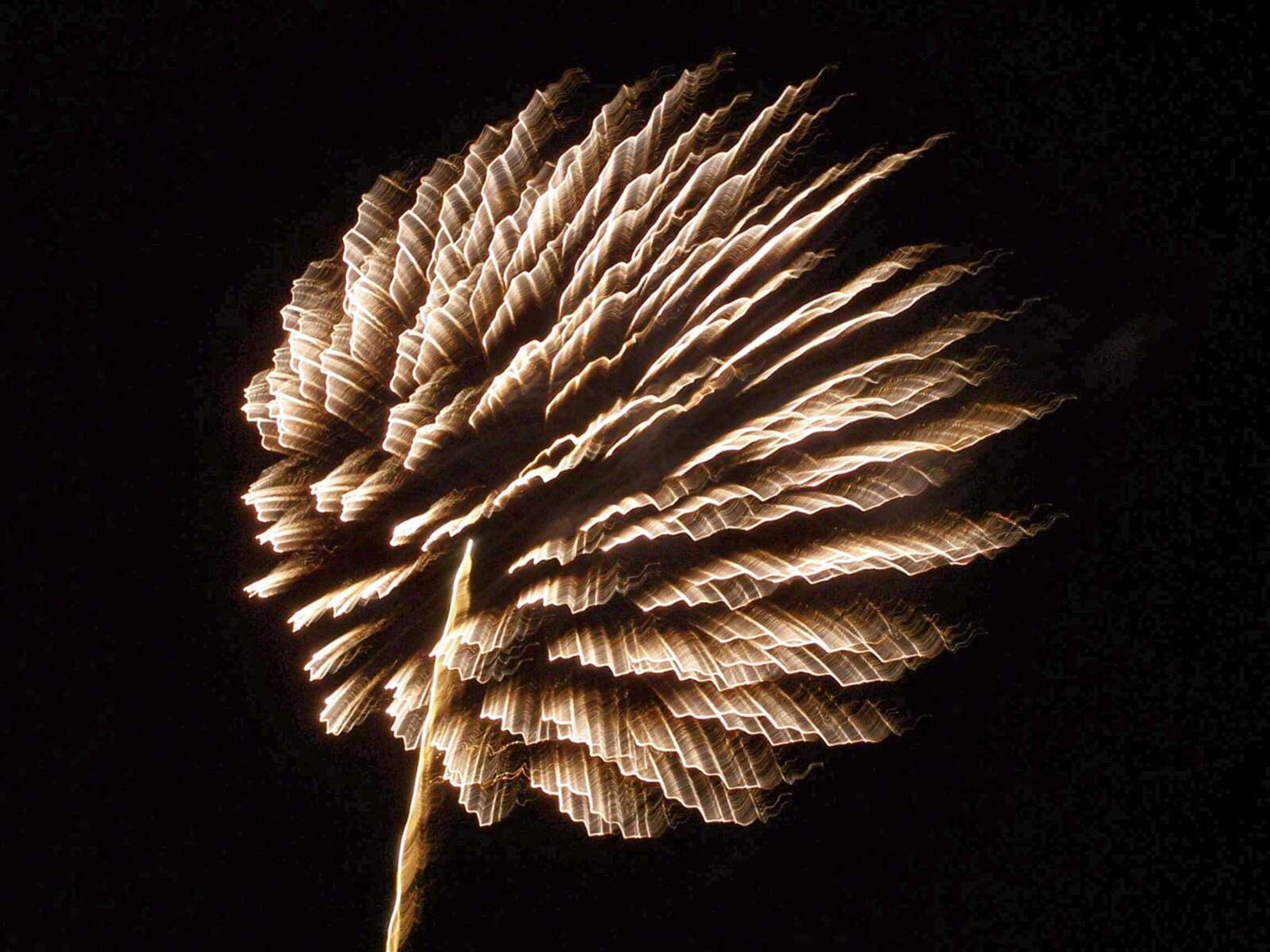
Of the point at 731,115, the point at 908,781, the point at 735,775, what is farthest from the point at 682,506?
the point at 731,115

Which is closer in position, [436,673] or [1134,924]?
[1134,924]

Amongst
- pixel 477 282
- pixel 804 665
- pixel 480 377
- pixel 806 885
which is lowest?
pixel 806 885

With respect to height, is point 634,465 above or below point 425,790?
above

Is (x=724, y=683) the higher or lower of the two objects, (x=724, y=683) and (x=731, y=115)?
the lower

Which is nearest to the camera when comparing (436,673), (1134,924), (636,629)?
(1134,924)

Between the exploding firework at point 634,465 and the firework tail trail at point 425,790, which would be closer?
the exploding firework at point 634,465

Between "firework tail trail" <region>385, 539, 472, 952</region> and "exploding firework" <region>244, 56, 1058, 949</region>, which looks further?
"firework tail trail" <region>385, 539, 472, 952</region>

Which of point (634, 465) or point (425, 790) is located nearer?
point (634, 465)

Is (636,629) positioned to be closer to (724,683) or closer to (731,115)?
(724,683)
